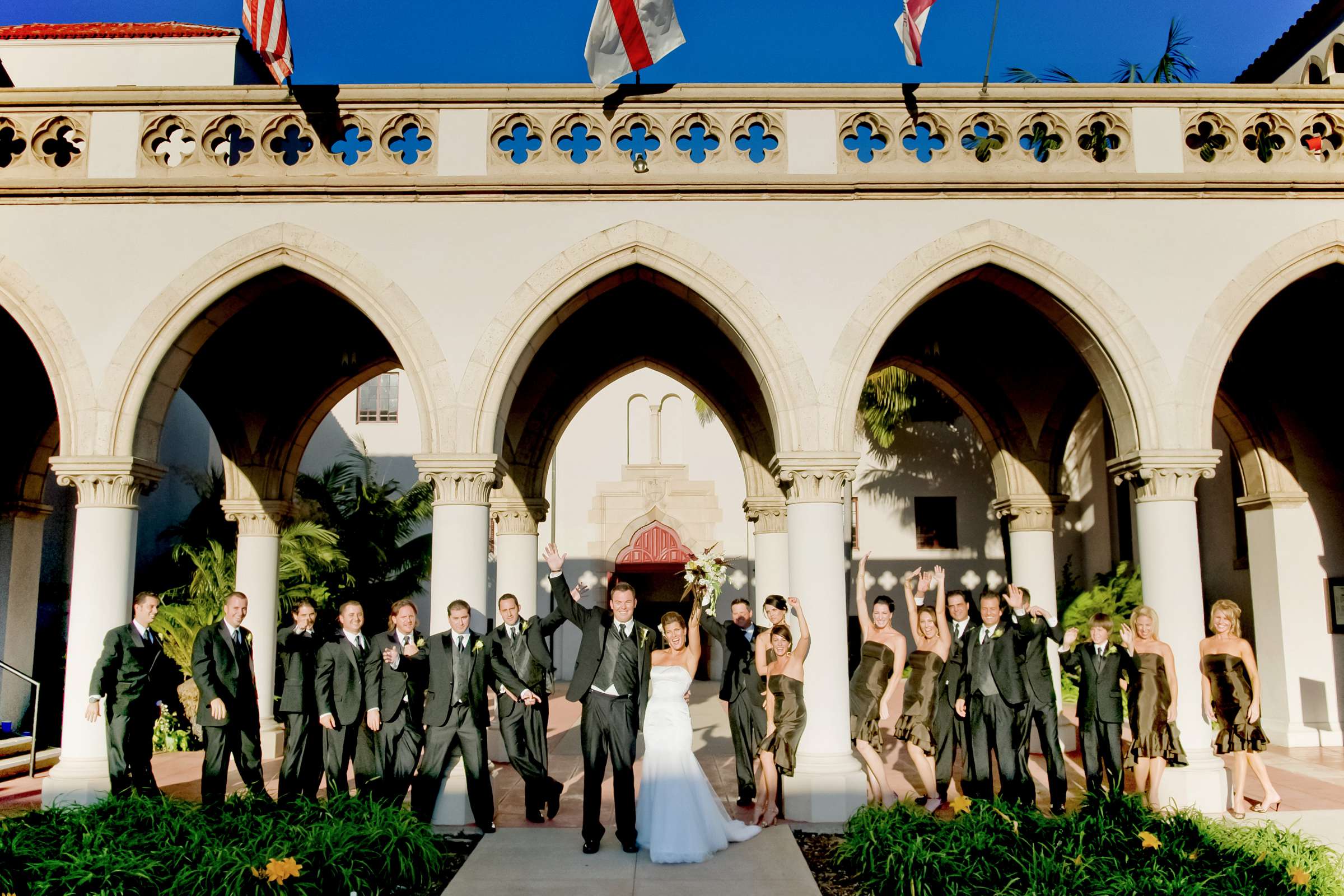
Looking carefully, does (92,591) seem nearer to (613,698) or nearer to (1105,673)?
(613,698)

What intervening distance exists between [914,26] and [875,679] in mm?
5539

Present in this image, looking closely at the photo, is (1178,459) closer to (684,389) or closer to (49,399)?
(49,399)

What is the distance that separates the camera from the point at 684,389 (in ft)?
74.0

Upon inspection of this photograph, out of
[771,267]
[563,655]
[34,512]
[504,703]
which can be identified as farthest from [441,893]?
[563,655]

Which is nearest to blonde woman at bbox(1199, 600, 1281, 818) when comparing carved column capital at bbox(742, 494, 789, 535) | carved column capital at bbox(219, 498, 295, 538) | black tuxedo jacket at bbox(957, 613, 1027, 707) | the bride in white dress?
black tuxedo jacket at bbox(957, 613, 1027, 707)

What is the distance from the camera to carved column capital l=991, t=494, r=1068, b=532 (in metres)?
11.7

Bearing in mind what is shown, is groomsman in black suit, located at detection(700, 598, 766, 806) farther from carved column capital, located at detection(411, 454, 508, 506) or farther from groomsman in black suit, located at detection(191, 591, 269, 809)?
groomsman in black suit, located at detection(191, 591, 269, 809)

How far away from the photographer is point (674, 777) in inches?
265

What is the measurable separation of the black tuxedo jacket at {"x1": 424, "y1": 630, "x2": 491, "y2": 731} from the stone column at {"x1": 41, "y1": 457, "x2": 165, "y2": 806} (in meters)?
2.97

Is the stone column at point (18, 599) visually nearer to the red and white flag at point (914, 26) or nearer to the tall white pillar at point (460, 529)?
the tall white pillar at point (460, 529)

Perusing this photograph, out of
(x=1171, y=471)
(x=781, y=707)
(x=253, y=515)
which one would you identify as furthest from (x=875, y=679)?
(x=253, y=515)

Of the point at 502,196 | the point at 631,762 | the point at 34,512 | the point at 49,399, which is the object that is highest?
the point at 502,196

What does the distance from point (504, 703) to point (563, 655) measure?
47.0ft

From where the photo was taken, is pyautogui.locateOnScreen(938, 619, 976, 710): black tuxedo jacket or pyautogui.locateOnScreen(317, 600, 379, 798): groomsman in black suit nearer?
pyautogui.locateOnScreen(317, 600, 379, 798): groomsman in black suit
